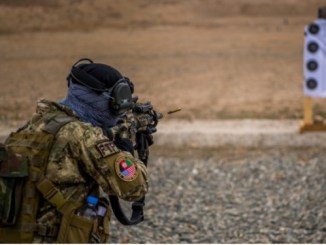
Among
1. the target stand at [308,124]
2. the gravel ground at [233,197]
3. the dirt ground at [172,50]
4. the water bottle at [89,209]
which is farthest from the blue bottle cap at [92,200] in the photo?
the target stand at [308,124]

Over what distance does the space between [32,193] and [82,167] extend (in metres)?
0.25

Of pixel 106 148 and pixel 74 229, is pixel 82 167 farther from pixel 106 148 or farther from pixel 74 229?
pixel 74 229

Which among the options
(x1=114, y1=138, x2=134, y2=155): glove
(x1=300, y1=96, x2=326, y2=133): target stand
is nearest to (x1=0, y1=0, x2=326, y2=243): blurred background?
(x1=300, y1=96, x2=326, y2=133): target stand

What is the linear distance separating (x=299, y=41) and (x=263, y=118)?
7.86 m

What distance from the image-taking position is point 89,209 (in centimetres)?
419

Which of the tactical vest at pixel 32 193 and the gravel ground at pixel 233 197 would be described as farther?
the gravel ground at pixel 233 197

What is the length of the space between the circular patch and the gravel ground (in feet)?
9.84

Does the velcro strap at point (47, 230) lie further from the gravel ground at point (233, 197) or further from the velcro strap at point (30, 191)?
the gravel ground at point (233, 197)

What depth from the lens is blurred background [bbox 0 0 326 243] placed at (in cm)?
782

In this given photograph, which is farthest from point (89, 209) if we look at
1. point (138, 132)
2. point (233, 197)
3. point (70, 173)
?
point (233, 197)

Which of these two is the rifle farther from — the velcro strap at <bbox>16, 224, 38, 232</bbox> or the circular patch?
the velcro strap at <bbox>16, 224, 38, 232</bbox>

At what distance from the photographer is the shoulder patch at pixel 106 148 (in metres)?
4.14

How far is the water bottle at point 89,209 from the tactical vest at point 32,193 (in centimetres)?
3

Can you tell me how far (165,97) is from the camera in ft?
51.2
